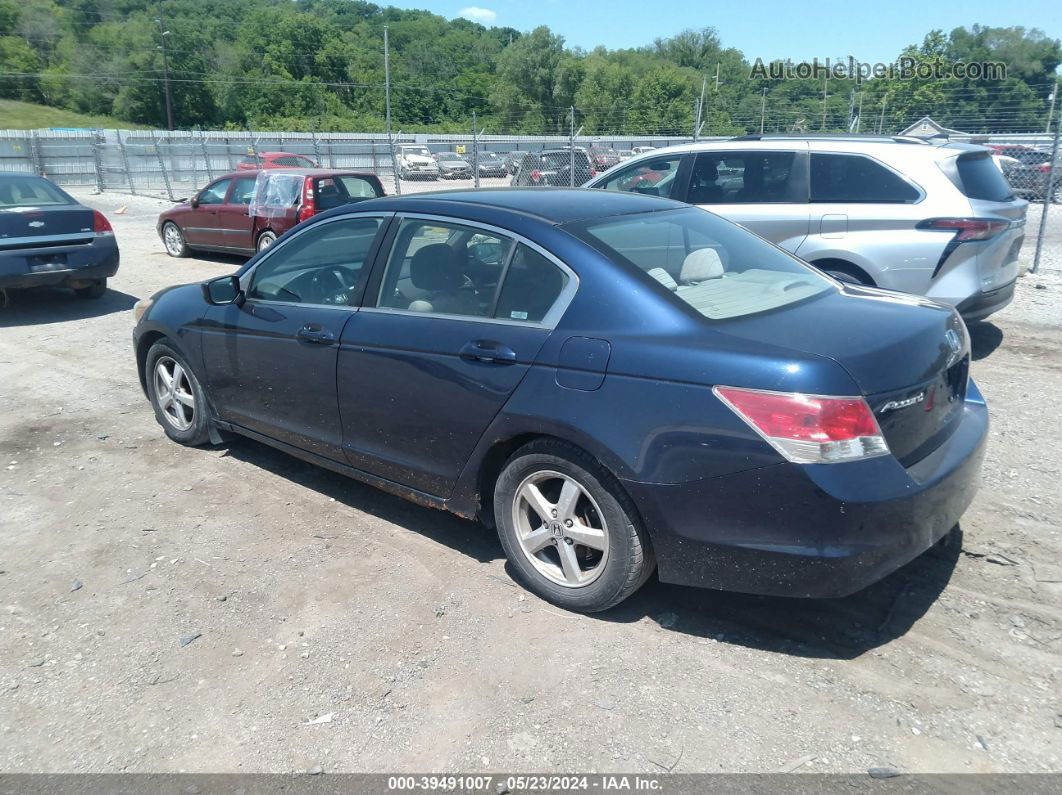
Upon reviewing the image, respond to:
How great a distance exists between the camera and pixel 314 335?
4.27m

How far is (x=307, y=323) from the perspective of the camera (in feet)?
14.3

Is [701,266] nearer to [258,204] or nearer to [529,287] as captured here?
[529,287]

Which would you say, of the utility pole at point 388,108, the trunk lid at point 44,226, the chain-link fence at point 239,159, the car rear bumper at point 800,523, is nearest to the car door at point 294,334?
the car rear bumper at point 800,523

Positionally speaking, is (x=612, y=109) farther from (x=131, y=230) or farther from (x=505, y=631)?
(x=505, y=631)

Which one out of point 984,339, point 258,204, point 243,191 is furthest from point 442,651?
point 243,191

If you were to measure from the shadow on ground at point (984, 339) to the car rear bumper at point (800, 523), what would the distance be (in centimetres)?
497

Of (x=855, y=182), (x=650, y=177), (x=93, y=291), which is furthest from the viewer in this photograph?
(x=93, y=291)

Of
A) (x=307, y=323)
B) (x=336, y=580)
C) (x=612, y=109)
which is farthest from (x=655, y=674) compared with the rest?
(x=612, y=109)

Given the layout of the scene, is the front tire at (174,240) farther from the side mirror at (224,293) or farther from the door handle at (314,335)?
the door handle at (314,335)

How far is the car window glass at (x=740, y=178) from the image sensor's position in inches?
297

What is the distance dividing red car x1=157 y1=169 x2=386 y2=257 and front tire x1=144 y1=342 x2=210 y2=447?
23.4ft

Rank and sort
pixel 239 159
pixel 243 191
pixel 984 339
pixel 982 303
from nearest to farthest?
1. pixel 982 303
2. pixel 984 339
3. pixel 243 191
4. pixel 239 159

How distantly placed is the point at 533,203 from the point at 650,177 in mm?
4878

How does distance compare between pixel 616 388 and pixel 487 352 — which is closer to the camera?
pixel 616 388
